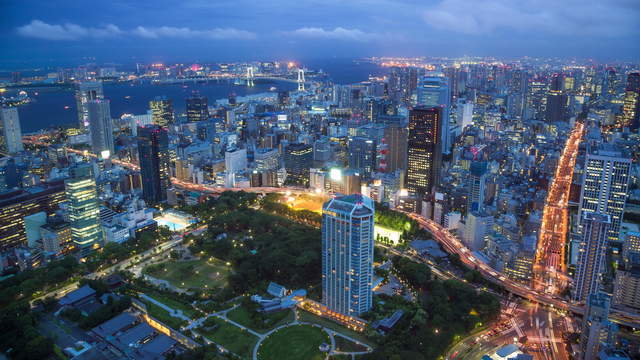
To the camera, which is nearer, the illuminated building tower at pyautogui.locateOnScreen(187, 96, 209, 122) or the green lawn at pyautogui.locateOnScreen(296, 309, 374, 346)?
the green lawn at pyautogui.locateOnScreen(296, 309, 374, 346)

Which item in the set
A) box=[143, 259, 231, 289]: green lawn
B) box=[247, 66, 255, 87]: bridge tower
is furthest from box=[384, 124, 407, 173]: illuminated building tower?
box=[247, 66, 255, 87]: bridge tower

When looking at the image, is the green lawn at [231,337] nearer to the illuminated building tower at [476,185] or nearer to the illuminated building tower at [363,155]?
the illuminated building tower at [476,185]

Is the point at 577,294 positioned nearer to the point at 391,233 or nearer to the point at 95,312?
the point at 391,233

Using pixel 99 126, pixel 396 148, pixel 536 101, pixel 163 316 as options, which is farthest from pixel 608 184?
pixel 99 126

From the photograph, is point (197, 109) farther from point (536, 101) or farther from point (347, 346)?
point (347, 346)

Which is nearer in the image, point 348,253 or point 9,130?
point 348,253

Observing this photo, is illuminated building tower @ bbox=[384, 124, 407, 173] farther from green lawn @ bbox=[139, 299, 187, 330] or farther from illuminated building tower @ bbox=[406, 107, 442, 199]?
green lawn @ bbox=[139, 299, 187, 330]
